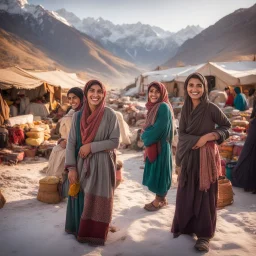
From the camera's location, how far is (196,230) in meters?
2.35

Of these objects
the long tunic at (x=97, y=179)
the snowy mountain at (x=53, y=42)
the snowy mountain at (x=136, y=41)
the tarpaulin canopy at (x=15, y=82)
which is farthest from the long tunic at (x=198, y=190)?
the snowy mountain at (x=136, y=41)

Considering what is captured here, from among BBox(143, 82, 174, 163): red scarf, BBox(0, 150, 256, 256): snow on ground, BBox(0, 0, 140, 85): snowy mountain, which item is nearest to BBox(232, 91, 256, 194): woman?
BBox(0, 150, 256, 256): snow on ground

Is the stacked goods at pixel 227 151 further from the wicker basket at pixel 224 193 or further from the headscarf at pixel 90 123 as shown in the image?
the headscarf at pixel 90 123

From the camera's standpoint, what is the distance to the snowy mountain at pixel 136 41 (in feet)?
496

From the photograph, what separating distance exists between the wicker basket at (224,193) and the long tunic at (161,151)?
773mm

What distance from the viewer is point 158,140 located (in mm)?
3006

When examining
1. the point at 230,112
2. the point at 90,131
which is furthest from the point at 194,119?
the point at 230,112

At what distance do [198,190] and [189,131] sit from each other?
544mm

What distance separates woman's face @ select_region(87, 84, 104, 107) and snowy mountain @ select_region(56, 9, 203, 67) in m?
138

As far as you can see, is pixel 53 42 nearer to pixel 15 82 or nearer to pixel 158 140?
A: pixel 15 82

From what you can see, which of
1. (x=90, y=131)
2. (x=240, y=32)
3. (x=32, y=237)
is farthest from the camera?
(x=240, y=32)

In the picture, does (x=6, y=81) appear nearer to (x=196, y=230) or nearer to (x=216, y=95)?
(x=196, y=230)

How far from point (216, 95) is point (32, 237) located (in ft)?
43.7

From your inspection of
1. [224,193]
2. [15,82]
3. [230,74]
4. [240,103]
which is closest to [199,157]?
[224,193]
